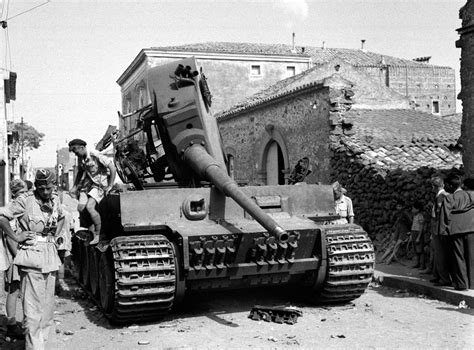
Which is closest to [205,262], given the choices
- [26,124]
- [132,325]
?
[132,325]

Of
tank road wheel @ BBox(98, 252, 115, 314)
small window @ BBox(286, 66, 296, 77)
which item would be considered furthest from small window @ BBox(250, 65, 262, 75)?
tank road wheel @ BBox(98, 252, 115, 314)

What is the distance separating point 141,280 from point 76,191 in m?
2.42

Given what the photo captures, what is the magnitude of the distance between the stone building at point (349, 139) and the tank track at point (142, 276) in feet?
10.4

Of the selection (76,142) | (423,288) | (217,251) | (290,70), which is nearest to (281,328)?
(217,251)

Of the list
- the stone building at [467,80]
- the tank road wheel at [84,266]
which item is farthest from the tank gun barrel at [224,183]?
the stone building at [467,80]

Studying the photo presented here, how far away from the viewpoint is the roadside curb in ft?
23.0

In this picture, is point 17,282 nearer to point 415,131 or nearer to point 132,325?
point 132,325

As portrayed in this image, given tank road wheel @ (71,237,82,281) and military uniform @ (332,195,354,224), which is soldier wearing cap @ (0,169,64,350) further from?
military uniform @ (332,195,354,224)

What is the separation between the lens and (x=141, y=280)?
584 centimetres

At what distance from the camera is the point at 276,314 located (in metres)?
6.39

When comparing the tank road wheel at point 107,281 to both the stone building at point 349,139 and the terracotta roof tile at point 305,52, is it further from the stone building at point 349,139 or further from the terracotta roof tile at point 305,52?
the terracotta roof tile at point 305,52

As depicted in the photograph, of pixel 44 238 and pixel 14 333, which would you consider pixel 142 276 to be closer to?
pixel 44 238

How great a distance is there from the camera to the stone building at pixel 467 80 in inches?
348

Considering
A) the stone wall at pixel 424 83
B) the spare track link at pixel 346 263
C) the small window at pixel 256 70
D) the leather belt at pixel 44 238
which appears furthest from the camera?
the stone wall at pixel 424 83
